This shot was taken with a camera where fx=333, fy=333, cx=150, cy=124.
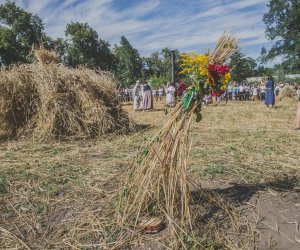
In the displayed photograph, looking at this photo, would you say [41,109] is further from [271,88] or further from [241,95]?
[241,95]

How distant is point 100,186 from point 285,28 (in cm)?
5072

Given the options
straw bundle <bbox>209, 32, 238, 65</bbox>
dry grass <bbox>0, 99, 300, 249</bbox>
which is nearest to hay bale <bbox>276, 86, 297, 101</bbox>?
dry grass <bbox>0, 99, 300, 249</bbox>

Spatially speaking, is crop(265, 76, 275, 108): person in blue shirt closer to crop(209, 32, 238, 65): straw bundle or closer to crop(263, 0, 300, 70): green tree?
crop(209, 32, 238, 65): straw bundle

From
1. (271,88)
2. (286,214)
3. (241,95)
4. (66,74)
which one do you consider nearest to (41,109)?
(66,74)

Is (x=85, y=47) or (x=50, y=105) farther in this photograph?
(x=85, y=47)

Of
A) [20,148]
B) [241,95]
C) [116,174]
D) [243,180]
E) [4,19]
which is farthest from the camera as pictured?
[4,19]

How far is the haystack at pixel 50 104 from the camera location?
751 centimetres

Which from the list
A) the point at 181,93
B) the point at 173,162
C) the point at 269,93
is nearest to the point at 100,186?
the point at 173,162

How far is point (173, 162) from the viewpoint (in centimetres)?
305

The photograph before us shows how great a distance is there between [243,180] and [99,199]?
5.89 ft

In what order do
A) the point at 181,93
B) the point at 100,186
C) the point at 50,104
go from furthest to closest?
the point at 50,104, the point at 100,186, the point at 181,93

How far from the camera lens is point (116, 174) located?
14.9ft

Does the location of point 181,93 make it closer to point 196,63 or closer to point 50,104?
point 196,63

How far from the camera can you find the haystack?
7.51m
